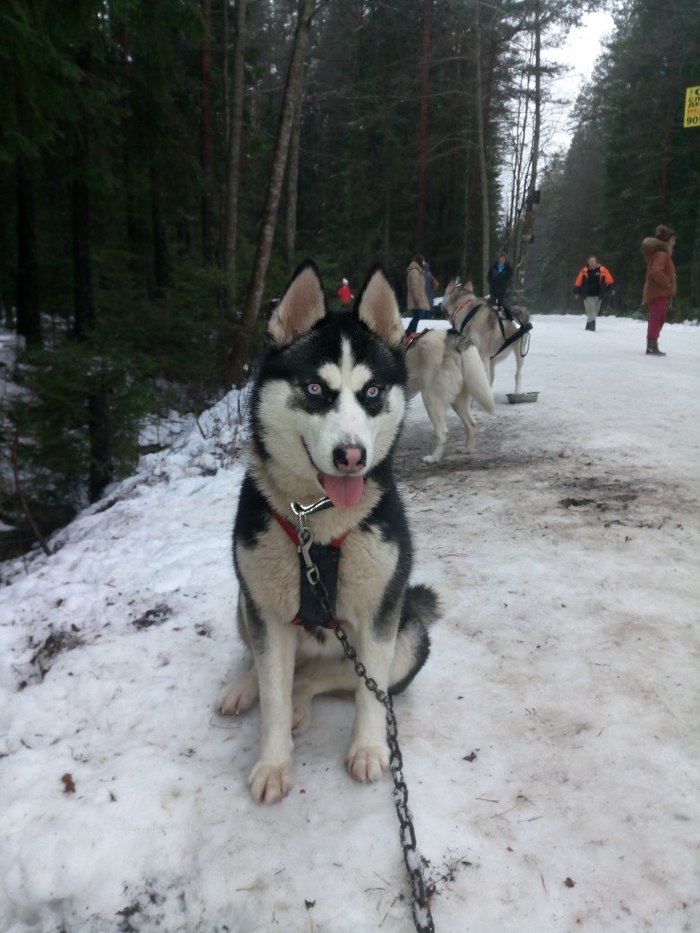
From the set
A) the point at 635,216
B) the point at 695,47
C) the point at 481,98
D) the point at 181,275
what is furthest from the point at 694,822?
the point at 635,216

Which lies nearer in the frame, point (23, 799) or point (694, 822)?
point (694, 822)

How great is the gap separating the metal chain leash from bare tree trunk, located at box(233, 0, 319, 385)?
7885mm

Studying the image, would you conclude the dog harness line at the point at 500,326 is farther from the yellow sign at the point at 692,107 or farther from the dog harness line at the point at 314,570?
the yellow sign at the point at 692,107

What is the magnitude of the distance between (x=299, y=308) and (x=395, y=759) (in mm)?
1782

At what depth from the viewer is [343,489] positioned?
2.27m

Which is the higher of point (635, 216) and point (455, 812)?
point (635, 216)

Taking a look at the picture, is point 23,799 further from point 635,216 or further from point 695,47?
point 635,216

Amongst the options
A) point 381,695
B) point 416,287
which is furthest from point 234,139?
point 381,695

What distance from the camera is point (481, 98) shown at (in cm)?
2417

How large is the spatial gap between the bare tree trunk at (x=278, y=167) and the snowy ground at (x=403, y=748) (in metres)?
5.70

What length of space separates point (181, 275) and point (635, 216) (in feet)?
89.2

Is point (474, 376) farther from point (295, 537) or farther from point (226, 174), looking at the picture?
point (226, 174)

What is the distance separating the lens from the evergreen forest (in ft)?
23.2

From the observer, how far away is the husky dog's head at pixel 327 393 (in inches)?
86.7
